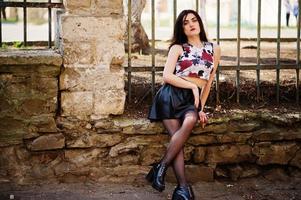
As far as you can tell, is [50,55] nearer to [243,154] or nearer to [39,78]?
[39,78]

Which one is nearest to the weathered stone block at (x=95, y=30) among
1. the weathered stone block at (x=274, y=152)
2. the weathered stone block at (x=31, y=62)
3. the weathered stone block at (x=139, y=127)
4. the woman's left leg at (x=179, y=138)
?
the weathered stone block at (x=31, y=62)

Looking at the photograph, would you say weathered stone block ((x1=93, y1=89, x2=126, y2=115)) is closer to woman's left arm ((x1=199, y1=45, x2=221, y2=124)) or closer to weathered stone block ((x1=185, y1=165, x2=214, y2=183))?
woman's left arm ((x1=199, y1=45, x2=221, y2=124))

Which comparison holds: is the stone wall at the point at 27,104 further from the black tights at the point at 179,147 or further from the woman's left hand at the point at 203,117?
the woman's left hand at the point at 203,117

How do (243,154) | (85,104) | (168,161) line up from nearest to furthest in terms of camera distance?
(168,161) < (85,104) < (243,154)

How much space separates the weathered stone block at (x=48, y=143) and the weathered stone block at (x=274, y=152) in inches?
69.3

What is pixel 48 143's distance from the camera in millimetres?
4109

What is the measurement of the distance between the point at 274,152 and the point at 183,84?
1.16 metres

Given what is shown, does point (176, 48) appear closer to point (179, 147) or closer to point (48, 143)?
point (179, 147)

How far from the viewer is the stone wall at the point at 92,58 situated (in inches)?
160

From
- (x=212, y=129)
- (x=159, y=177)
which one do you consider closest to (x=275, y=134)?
(x=212, y=129)

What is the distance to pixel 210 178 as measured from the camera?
14.5ft

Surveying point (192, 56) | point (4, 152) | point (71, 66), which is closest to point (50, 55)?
point (71, 66)

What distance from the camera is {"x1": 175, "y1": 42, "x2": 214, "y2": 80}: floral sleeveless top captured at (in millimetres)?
4156

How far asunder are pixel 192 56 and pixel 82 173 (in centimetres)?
139
